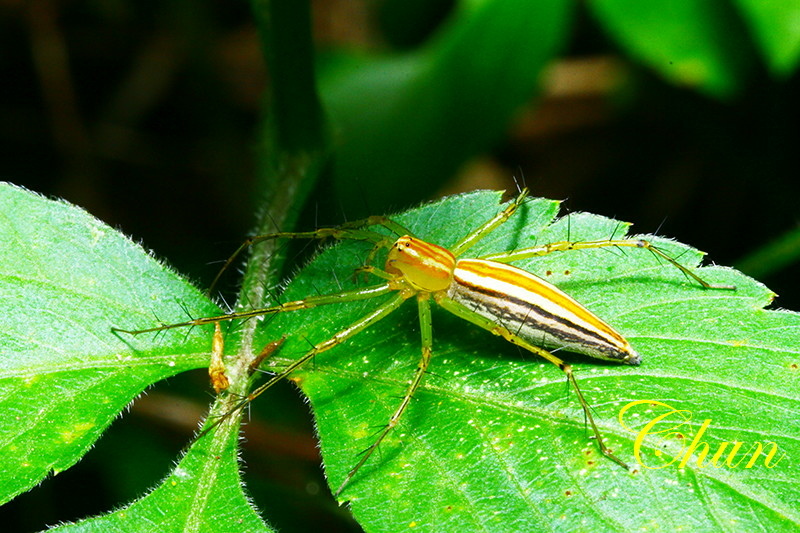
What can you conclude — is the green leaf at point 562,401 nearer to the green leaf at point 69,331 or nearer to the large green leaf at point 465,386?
the large green leaf at point 465,386

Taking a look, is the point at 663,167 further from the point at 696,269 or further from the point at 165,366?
the point at 165,366

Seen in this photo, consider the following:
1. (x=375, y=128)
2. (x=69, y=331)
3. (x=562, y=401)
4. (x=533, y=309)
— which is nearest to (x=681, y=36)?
(x=375, y=128)

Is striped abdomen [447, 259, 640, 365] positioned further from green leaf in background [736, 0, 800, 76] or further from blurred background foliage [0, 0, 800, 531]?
green leaf in background [736, 0, 800, 76]

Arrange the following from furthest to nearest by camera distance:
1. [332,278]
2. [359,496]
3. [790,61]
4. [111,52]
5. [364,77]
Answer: [111,52] → [364,77] → [790,61] → [332,278] → [359,496]

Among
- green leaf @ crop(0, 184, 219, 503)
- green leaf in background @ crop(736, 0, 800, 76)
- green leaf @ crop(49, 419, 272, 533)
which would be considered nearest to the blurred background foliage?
green leaf in background @ crop(736, 0, 800, 76)

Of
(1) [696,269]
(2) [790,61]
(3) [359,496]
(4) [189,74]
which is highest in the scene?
(4) [189,74]

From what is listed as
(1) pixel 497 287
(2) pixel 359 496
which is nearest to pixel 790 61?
(1) pixel 497 287
